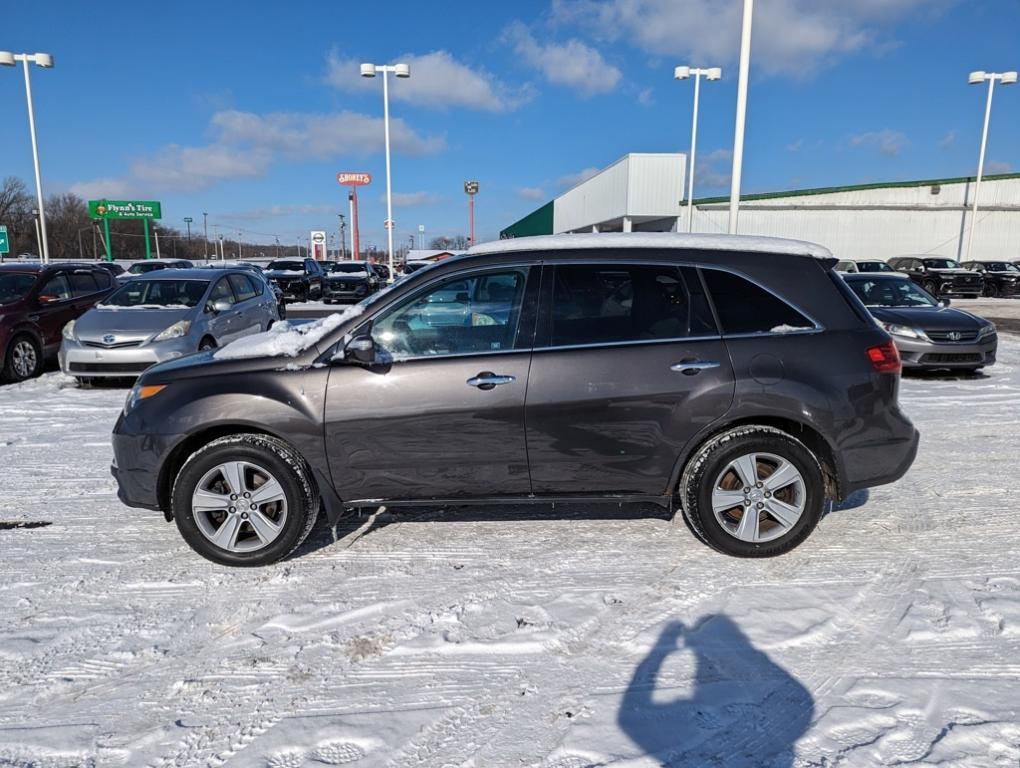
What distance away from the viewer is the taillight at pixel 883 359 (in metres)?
3.75

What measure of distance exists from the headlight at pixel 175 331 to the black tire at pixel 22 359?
2.78 metres

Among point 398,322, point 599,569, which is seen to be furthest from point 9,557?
point 599,569

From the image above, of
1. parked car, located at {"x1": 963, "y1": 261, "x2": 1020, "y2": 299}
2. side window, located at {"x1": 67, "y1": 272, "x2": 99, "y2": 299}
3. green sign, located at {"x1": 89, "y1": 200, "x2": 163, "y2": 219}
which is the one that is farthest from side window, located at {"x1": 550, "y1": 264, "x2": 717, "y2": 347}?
green sign, located at {"x1": 89, "y1": 200, "x2": 163, "y2": 219}

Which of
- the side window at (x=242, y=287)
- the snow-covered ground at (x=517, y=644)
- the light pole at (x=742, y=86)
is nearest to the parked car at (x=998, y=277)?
the light pole at (x=742, y=86)

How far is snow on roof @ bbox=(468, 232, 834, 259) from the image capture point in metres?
3.86

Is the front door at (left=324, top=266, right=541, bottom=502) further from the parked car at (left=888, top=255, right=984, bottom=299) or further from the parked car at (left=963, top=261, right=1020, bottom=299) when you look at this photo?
the parked car at (left=963, top=261, right=1020, bottom=299)

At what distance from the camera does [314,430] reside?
3.63 metres

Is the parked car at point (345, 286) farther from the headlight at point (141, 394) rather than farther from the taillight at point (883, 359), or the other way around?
the taillight at point (883, 359)

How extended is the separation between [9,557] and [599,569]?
3.56m

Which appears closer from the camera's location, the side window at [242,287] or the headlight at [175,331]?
the headlight at [175,331]

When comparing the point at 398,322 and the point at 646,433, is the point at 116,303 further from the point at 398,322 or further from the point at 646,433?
the point at 646,433

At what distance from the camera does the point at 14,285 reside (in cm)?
1005

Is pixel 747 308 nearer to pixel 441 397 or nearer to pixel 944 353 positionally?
pixel 441 397

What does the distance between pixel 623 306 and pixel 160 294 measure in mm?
8153
